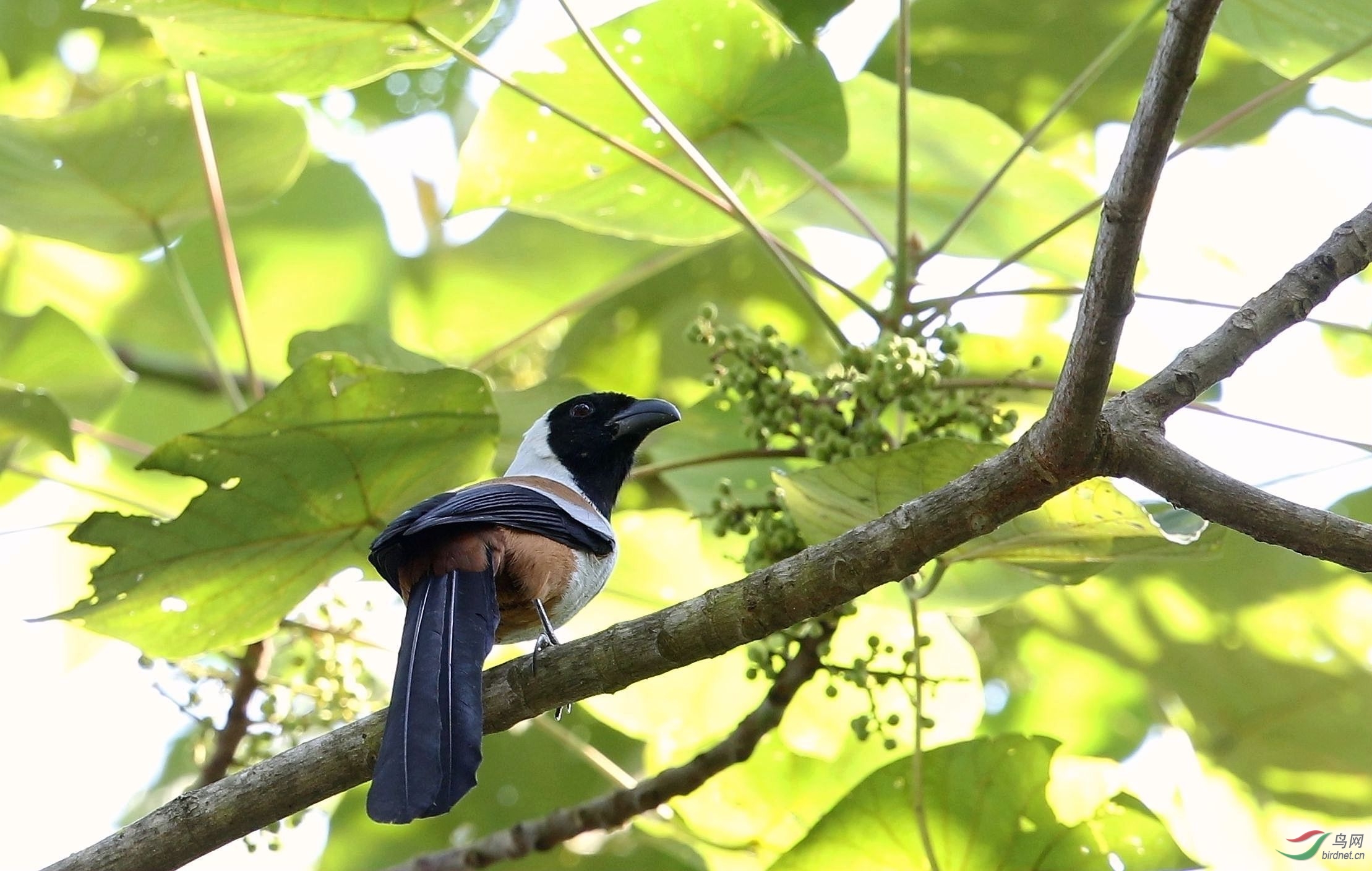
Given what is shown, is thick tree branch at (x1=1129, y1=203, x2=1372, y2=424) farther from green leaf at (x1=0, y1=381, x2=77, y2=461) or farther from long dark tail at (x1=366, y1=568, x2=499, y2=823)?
green leaf at (x1=0, y1=381, x2=77, y2=461)

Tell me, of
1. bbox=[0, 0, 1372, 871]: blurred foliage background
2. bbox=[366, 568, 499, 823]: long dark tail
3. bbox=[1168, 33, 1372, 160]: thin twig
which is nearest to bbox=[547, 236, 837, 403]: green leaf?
bbox=[0, 0, 1372, 871]: blurred foliage background

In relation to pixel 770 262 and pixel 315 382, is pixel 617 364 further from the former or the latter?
pixel 315 382

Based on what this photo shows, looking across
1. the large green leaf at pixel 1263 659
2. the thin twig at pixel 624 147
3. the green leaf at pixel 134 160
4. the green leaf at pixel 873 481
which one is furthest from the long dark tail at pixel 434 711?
the large green leaf at pixel 1263 659

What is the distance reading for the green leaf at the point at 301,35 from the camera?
109 inches

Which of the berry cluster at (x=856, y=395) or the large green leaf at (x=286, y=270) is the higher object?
the large green leaf at (x=286, y=270)

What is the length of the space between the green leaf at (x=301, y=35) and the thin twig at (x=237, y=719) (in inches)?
51.4

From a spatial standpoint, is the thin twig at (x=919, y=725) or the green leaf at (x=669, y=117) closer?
the thin twig at (x=919, y=725)

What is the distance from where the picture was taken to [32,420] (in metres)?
2.88

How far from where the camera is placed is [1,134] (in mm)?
3070

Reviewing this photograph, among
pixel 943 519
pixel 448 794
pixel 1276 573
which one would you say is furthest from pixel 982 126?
pixel 448 794

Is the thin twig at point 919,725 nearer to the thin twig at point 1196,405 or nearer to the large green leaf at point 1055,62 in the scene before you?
the thin twig at point 1196,405

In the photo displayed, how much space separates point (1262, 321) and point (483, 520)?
4.56 feet

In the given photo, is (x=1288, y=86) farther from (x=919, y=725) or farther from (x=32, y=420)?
(x=32, y=420)

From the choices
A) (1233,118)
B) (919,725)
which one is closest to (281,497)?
(919,725)
